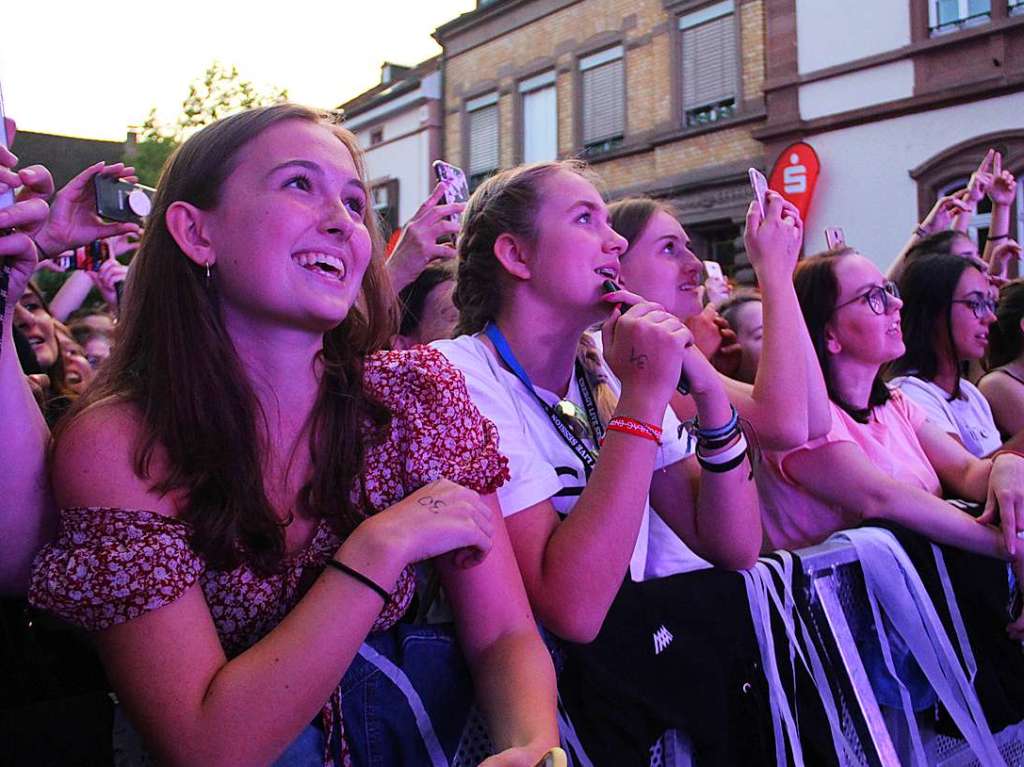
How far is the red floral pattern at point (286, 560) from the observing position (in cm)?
124

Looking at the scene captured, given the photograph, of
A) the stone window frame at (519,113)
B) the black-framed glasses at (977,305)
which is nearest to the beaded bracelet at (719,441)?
the black-framed glasses at (977,305)

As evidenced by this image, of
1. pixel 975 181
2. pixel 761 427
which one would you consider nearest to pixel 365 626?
pixel 761 427

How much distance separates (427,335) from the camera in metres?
3.19

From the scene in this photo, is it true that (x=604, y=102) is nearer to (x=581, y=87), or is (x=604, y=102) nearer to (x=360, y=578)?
(x=581, y=87)

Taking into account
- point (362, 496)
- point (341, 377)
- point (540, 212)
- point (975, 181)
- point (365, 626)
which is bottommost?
point (365, 626)

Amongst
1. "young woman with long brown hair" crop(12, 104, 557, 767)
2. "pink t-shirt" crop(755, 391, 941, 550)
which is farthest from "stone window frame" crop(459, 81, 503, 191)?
"young woman with long brown hair" crop(12, 104, 557, 767)

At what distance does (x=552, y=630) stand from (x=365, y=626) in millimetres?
500

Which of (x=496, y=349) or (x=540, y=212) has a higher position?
(x=540, y=212)

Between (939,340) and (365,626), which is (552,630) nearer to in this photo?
(365,626)

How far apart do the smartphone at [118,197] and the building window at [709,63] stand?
503 inches

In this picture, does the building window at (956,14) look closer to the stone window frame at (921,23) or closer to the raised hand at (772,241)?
the stone window frame at (921,23)

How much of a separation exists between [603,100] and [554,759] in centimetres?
1549

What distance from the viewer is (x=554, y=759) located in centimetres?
126

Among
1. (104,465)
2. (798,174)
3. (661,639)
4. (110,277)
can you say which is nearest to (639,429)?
(661,639)
